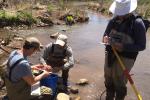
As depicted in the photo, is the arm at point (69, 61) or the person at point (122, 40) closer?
the person at point (122, 40)

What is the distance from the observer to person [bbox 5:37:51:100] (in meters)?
4.40

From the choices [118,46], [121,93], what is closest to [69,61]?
[121,93]

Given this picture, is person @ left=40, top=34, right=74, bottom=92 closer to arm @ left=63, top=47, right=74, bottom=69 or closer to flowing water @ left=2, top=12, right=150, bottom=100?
arm @ left=63, top=47, right=74, bottom=69

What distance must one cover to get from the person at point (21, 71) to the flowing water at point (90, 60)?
2229 millimetres

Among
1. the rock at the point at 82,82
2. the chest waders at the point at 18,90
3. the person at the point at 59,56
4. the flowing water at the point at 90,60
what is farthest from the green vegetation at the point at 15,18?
the chest waders at the point at 18,90

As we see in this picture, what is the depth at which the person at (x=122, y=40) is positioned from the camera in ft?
15.9

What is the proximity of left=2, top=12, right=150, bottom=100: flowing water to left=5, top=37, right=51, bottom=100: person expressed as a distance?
2.23 meters

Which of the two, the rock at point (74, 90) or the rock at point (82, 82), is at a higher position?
the rock at point (74, 90)

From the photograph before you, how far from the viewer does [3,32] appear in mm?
12484

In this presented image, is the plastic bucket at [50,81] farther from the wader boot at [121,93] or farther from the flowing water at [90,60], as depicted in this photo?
the flowing water at [90,60]

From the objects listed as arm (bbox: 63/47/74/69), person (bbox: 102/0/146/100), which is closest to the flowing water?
arm (bbox: 63/47/74/69)

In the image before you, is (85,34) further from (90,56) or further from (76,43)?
(90,56)

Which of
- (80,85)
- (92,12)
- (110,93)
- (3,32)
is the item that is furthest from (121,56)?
(92,12)

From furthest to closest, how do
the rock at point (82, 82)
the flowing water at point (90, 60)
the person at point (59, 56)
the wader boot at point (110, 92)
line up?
the rock at point (82, 82) → the flowing water at point (90, 60) → the person at point (59, 56) → the wader boot at point (110, 92)
